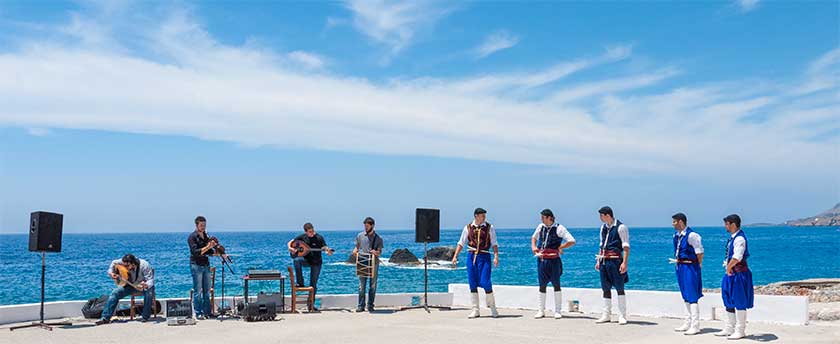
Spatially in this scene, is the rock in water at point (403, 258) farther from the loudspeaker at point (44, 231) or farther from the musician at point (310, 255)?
the loudspeaker at point (44, 231)

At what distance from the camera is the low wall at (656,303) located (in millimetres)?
9461

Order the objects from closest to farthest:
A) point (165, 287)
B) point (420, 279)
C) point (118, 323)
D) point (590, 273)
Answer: point (118, 323) < point (165, 287) < point (420, 279) < point (590, 273)

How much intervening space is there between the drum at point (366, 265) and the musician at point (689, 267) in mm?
4240

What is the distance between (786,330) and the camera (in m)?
8.98

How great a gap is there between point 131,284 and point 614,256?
5.89 metres

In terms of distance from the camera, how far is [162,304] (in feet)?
35.1

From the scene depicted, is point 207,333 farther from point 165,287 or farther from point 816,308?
point 165,287

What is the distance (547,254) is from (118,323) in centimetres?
531

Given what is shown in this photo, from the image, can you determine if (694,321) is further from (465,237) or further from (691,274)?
(465,237)

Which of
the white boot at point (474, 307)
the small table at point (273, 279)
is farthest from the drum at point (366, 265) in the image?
the white boot at point (474, 307)

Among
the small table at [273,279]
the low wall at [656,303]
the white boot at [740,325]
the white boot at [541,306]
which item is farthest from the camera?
the small table at [273,279]

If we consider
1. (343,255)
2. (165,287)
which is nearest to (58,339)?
(165,287)

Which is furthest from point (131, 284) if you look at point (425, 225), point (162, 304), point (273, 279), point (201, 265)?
point (425, 225)

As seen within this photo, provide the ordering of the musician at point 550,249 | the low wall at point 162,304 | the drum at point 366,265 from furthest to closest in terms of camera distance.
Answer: the drum at point 366,265, the musician at point 550,249, the low wall at point 162,304
